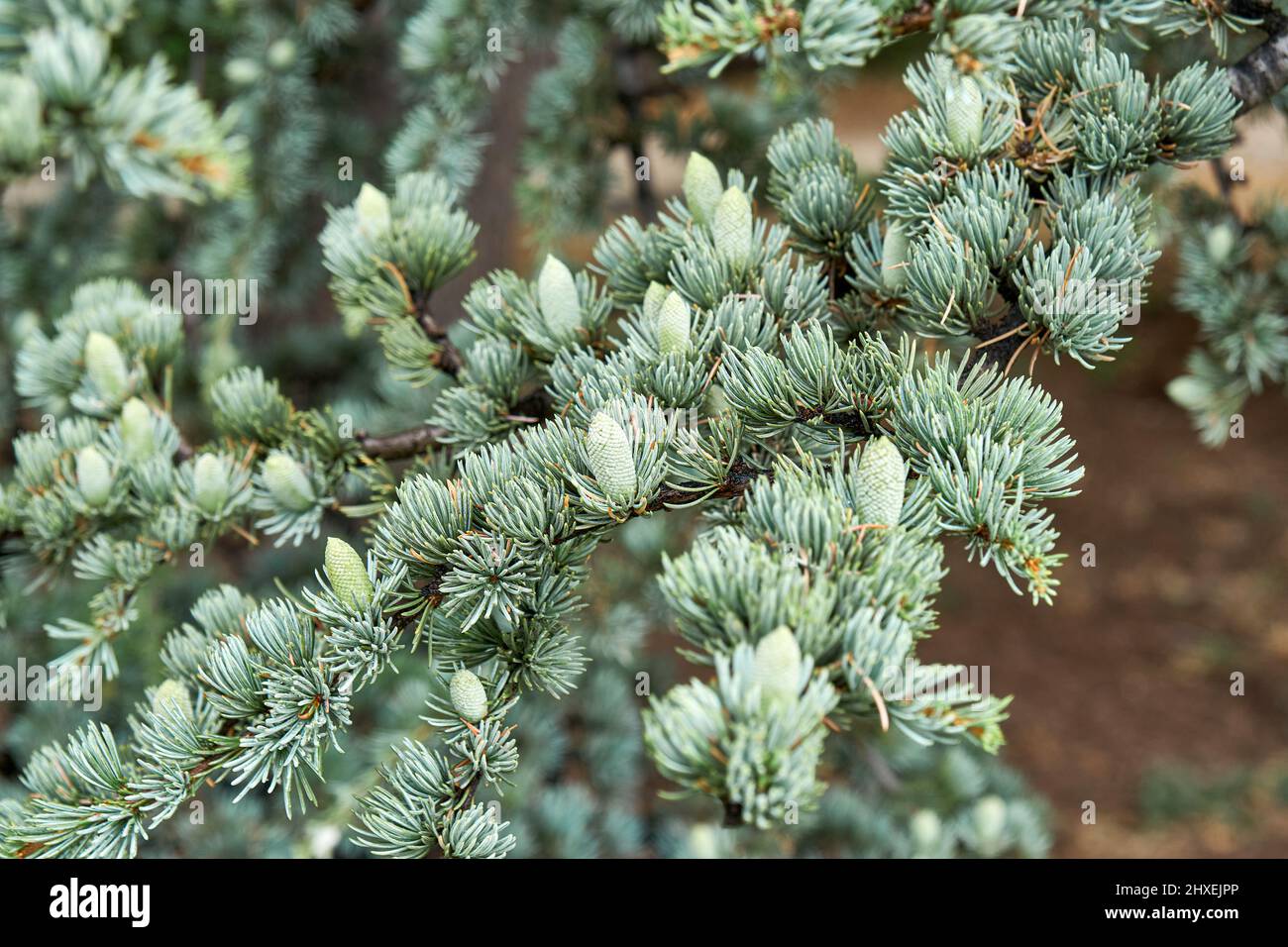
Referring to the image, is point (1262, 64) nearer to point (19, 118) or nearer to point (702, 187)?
point (702, 187)

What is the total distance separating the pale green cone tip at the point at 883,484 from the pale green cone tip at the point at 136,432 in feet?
1.80

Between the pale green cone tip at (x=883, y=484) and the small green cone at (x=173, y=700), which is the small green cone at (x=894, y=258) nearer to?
the pale green cone tip at (x=883, y=484)

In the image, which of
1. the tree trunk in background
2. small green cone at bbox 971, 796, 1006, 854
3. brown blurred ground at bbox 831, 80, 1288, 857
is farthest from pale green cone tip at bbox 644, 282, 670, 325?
brown blurred ground at bbox 831, 80, 1288, 857

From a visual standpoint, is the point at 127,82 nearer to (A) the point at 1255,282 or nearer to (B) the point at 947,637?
(A) the point at 1255,282

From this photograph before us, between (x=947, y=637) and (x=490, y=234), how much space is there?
5.40ft

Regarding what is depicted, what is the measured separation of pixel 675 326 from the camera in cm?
57

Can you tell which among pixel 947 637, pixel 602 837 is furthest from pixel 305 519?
pixel 947 637

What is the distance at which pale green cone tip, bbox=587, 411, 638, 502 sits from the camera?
49 cm

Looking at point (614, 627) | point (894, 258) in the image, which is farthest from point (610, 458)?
point (614, 627)

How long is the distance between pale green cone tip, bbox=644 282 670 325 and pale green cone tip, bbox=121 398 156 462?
40cm

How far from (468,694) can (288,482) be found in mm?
258

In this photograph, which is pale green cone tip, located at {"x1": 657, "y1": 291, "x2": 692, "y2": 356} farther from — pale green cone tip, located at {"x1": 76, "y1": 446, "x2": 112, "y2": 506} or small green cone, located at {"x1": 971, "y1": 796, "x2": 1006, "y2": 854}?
small green cone, located at {"x1": 971, "y1": 796, "x2": 1006, "y2": 854}

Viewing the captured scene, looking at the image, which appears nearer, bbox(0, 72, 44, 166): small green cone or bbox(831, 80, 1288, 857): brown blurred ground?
bbox(0, 72, 44, 166): small green cone

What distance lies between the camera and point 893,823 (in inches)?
53.5
